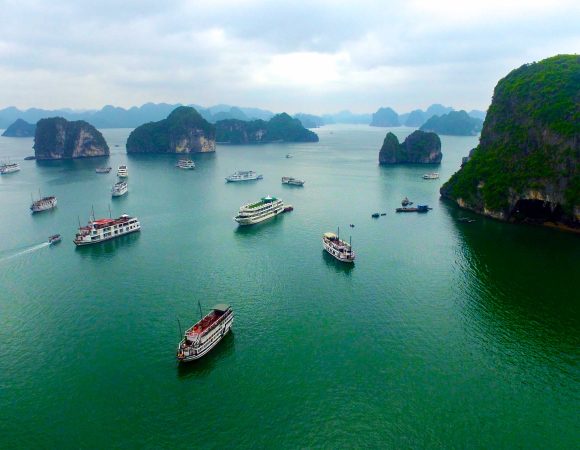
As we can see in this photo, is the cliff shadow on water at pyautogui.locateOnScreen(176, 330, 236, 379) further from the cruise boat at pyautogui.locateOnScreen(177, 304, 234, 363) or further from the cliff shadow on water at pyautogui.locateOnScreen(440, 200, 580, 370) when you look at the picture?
the cliff shadow on water at pyautogui.locateOnScreen(440, 200, 580, 370)

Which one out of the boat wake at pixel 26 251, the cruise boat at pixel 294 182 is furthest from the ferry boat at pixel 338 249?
the cruise boat at pixel 294 182

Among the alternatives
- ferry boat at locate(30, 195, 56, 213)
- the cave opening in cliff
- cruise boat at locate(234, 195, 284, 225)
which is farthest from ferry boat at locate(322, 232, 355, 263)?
ferry boat at locate(30, 195, 56, 213)

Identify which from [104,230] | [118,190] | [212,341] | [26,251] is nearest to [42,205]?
[118,190]

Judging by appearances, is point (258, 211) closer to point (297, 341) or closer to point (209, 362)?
point (297, 341)

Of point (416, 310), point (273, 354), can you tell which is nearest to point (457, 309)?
point (416, 310)

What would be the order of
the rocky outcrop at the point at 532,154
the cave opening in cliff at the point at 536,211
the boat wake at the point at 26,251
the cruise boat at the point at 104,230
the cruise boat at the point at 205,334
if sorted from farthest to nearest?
1. the cave opening in cliff at the point at 536,211
2. the rocky outcrop at the point at 532,154
3. the cruise boat at the point at 104,230
4. the boat wake at the point at 26,251
5. the cruise boat at the point at 205,334

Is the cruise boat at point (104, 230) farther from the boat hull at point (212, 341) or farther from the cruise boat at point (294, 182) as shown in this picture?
the cruise boat at point (294, 182)

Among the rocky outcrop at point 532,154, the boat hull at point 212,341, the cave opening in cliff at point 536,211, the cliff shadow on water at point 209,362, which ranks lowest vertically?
the cliff shadow on water at point 209,362
